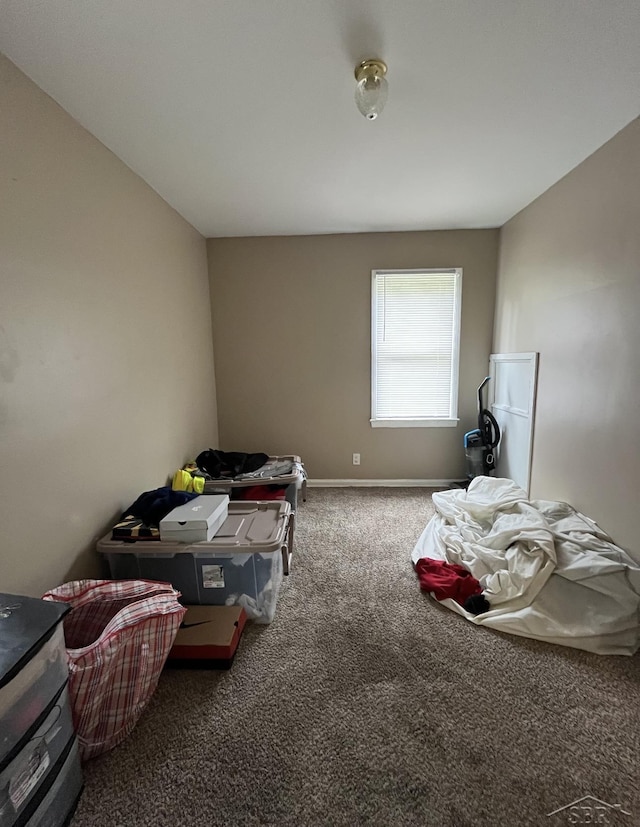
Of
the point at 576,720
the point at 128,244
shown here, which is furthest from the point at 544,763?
the point at 128,244

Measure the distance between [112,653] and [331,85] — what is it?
231 cm

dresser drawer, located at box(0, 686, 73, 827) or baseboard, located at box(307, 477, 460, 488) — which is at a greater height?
dresser drawer, located at box(0, 686, 73, 827)

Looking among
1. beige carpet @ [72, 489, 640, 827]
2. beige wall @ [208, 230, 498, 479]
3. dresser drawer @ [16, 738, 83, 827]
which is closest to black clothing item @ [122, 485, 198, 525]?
beige carpet @ [72, 489, 640, 827]

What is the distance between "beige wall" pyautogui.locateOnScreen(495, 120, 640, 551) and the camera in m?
1.83

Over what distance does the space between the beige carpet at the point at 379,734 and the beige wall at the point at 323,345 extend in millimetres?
1914

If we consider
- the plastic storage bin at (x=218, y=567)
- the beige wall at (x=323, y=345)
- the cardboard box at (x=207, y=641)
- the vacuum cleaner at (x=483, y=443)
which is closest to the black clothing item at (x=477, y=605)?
the plastic storage bin at (x=218, y=567)

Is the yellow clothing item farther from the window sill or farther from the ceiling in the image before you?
the ceiling

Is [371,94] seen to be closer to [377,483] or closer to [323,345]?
[323,345]

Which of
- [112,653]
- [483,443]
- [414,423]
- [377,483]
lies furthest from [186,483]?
[483,443]

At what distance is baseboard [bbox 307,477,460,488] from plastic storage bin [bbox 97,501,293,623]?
1.84 metres

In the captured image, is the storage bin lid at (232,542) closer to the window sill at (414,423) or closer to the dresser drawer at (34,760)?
the dresser drawer at (34,760)

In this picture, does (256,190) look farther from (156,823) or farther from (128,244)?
(156,823)

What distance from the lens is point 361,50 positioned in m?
1.34

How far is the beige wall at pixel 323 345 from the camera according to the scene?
341 cm
